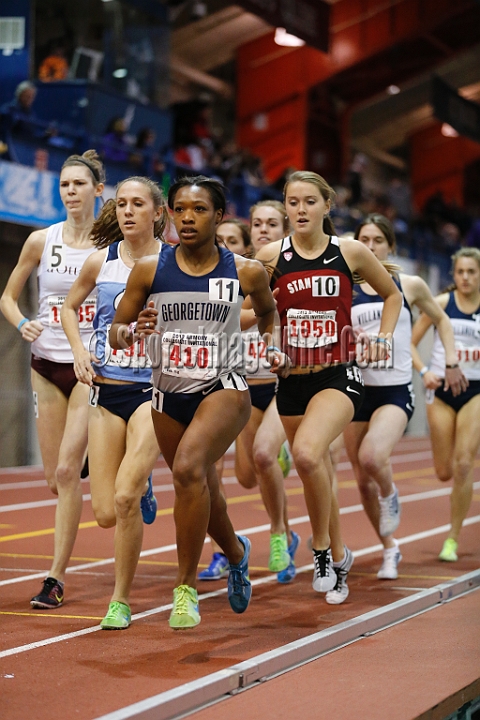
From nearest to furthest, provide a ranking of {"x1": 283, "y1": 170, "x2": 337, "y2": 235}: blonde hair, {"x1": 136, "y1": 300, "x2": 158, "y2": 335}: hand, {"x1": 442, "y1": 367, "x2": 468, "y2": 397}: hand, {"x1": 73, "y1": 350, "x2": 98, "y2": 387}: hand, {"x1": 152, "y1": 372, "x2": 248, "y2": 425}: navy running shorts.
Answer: {"x1": 136, "y1": 300, "x2": 158, "y2": 335}: hand < {"x1": 152, "y1": 372, "x2": 248, "y2": 425}: navy running shorts < {"x1": 73, "y1": 350, "x2": 98, "y2": 387}: hand < {"x1": 283, "y1": 170, "x2": 337, "y2": 235}: blonde hair < {"x1": 442, "y1": 367, "x2": 468, "y2": 397}: hand

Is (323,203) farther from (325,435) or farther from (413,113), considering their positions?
(413,113)

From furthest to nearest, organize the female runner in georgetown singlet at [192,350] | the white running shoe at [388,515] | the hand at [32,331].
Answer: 1. the white running shoe at [388,515]
2. the hand at [32,331]
3. the female runner in georgetown singlet at [192,350]

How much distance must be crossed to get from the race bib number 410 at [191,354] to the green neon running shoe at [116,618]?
128cm

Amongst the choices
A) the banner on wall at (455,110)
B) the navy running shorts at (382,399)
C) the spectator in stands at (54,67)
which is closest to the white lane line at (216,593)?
the navy running shorts at (382,399)

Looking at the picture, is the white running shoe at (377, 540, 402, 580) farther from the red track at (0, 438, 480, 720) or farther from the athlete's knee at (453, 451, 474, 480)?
the athlete's knee at (453, 451, 474, 480)

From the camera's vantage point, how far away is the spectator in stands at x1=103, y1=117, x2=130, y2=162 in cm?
1547

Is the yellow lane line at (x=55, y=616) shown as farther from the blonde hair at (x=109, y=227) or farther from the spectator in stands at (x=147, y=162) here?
the spectator in stands at (x=147, y=162)

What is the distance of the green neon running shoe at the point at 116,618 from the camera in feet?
17.5

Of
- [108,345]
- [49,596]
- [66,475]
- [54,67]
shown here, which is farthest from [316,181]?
[54,67]

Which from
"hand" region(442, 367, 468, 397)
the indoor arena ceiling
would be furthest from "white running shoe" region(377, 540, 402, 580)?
the indoor arena ceiling

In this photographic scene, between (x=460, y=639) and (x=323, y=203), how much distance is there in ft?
8.70

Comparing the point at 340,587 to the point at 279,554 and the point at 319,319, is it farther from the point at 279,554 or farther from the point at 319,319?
the point at 319,319

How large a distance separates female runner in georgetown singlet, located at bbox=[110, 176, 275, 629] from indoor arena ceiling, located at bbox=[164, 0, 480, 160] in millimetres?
18259

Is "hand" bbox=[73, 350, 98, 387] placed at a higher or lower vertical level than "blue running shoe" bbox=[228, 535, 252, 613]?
higher
